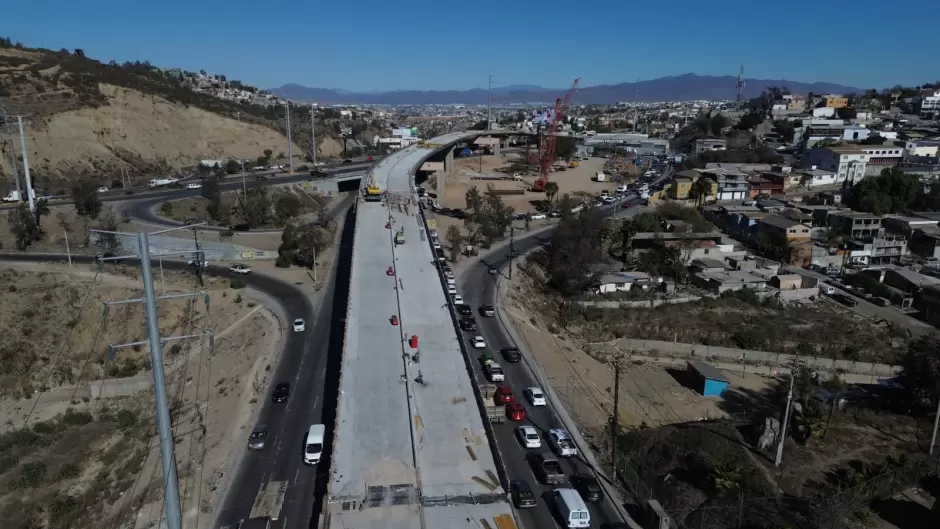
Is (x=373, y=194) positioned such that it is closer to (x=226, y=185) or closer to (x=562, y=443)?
(x=226, y=185)

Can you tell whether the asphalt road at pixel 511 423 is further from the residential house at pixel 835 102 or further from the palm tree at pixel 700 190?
the residential house at pixel 835 102

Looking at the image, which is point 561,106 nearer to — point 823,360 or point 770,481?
point 823,360

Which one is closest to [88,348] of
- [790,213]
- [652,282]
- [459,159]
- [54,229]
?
[54,229]

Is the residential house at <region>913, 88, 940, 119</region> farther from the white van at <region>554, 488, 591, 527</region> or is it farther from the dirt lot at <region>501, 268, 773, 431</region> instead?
the white van at <region>554, 488, 591, 527</region>

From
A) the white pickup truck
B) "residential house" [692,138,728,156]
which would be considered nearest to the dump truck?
the white pickup truck

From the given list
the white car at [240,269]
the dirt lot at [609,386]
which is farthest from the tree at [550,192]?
the white car at [240,269]
